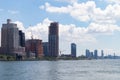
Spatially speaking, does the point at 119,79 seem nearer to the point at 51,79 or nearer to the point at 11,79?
the point at 51,79

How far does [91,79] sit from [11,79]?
2023 cm

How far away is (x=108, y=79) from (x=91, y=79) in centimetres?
419

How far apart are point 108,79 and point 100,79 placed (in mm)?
1991

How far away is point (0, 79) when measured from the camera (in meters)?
97.4

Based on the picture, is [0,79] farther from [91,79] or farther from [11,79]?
[91,79]

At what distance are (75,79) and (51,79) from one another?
19.9 feet

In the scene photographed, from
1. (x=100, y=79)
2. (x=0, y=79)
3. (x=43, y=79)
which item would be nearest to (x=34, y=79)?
(x=43, y=79)

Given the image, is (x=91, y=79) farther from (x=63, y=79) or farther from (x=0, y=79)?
(x=0, y=79)

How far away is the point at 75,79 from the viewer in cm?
9644

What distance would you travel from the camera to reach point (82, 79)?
315 ft

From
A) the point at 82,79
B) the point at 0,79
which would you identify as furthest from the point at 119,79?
the point at 0,79

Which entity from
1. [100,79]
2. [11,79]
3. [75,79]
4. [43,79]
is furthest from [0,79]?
[100,79]

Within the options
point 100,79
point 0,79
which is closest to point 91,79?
point 100,79

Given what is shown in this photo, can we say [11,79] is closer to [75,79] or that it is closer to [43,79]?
[43,79]
